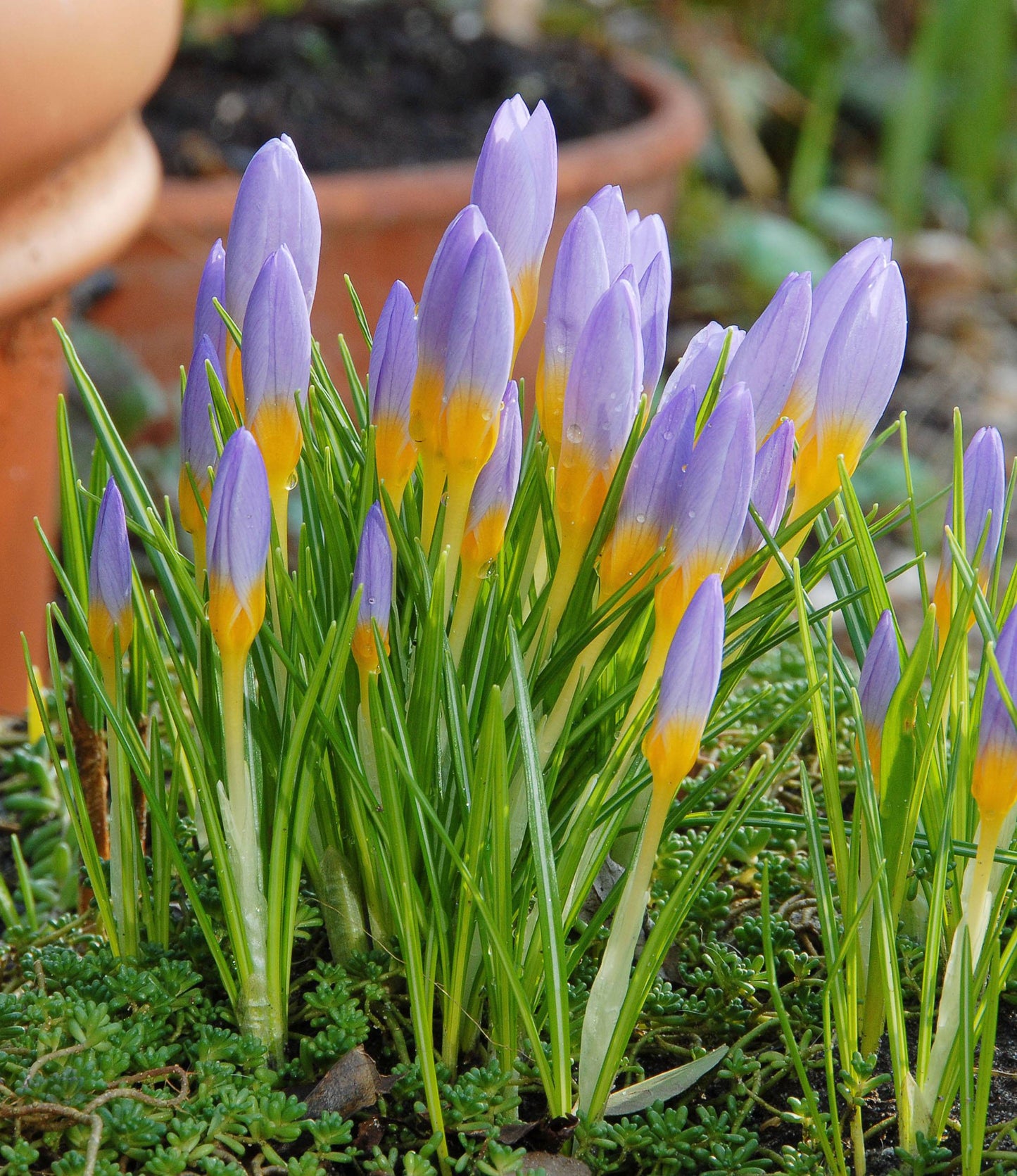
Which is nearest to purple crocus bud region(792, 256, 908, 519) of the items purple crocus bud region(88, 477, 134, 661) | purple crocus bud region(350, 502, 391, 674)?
purple crocus bud region(350, 502, 391, 674)

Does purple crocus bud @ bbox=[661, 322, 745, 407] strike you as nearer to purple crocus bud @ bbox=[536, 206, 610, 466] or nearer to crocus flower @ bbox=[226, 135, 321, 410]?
purple crocus bud @ bbox=[536, 206, 610, 466]

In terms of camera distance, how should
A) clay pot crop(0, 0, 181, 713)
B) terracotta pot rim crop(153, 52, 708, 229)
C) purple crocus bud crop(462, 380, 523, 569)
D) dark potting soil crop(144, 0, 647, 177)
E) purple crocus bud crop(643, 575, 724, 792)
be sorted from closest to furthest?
purple crocus bud crop(643, 575, 724, 792)
purple crocus bud crop(462, 380, 523, 569)
clay pot crop(0, 0, 181, 713)
terracotta pot rim crop(153, 52, 708, 229)
dark potting soil crop(144, 0, 647, 177)

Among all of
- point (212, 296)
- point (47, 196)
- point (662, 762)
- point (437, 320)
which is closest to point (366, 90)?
point (47, 196)

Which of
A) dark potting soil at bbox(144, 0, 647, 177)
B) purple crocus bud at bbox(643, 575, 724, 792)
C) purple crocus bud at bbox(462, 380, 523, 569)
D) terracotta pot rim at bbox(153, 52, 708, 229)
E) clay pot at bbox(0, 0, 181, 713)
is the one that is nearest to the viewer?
purple crocus bud at bbox(643, 575, 724, 792)

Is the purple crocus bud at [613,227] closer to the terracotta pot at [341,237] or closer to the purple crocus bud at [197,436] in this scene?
the purple crocus bud at [197,436]

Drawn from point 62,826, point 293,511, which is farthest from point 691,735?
point 293,511

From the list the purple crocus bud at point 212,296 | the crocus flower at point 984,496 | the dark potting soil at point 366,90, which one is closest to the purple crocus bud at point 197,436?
the purple crocus bud at point 212,296
